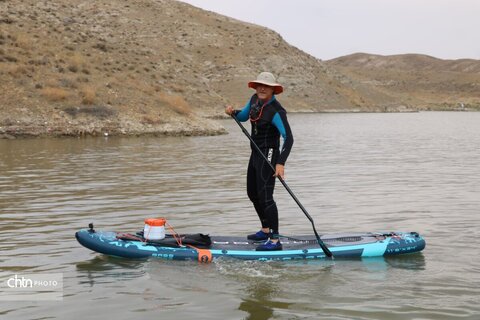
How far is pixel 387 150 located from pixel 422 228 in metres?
17.1

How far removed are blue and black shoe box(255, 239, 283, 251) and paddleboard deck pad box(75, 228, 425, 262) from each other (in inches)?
3.1

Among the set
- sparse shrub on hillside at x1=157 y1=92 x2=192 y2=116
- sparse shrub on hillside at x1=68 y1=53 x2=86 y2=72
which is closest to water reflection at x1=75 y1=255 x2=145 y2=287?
sparse shrub on hillside at x1=157 y1=92 x2=192 y2=116

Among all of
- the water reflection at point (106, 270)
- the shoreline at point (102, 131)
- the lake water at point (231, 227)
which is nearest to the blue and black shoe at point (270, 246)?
the lake water at point (231, 227)

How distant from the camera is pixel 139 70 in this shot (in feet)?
172

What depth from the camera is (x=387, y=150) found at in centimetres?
2731

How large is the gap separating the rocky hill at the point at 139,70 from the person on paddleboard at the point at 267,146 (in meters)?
24.5

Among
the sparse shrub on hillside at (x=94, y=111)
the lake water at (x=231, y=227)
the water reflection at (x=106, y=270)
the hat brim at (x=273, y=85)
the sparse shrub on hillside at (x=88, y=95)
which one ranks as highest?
the sparse shrub on hillside at (x=88, y=95)

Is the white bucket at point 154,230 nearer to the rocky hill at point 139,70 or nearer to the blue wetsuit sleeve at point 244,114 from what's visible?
the blue wetsuit sleeve at point 244,114

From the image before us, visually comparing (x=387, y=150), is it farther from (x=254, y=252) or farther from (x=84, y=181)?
(x=254, y=252)

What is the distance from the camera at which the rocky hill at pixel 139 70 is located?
33938mm

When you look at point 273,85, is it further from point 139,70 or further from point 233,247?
point 139,70

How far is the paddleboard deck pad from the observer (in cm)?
827

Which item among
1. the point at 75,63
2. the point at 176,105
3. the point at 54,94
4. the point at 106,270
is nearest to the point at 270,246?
the point at 106,270

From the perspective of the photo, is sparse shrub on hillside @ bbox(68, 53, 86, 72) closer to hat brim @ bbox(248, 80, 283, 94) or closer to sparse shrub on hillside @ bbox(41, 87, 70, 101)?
sparse shrub on hillside @ bbox(41, 87, 70, 101)
